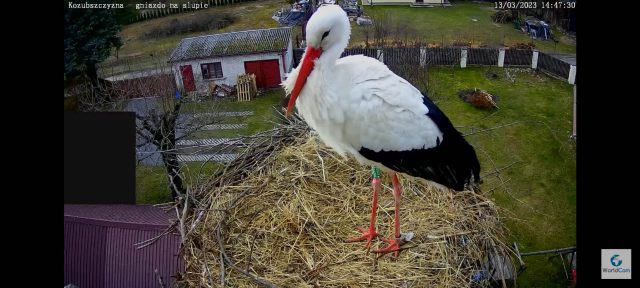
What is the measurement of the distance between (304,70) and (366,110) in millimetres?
294

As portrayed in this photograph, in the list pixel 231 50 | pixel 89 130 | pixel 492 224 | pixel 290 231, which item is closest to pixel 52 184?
pixel 290 231

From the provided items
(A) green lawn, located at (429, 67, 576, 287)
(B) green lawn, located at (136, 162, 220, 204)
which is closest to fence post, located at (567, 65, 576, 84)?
(A) green lawn, located at (429, 67, 576, 287)

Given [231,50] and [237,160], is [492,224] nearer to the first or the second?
[237,160]

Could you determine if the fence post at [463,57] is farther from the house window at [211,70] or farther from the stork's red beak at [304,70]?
the stork's red beak at [304,70]

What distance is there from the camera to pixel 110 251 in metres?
3.68

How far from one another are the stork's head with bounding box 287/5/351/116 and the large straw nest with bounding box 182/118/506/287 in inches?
33.6

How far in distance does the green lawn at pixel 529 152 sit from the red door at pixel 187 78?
136 inches

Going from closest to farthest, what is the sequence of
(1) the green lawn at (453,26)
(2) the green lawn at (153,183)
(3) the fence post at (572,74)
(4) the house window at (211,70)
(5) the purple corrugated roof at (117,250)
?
(5) the purple corrugated roof at (117,250)
(2) the green lawn at (153,183)
(3) the fence post at (572,74)
(4) the house window at (211,70)
(1) the green lawn at (453,26)

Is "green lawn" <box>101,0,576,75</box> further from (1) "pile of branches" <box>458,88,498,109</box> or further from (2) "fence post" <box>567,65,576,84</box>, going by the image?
(1) "pile of branches" <box>458,88,498,109</box>

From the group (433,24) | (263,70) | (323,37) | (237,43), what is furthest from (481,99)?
(323,37)

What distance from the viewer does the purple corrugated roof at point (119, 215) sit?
3.67 metres

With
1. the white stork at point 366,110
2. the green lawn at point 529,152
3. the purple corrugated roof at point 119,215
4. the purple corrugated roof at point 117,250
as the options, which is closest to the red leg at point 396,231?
the white stork at point 366,110

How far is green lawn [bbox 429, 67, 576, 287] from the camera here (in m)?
4.89
